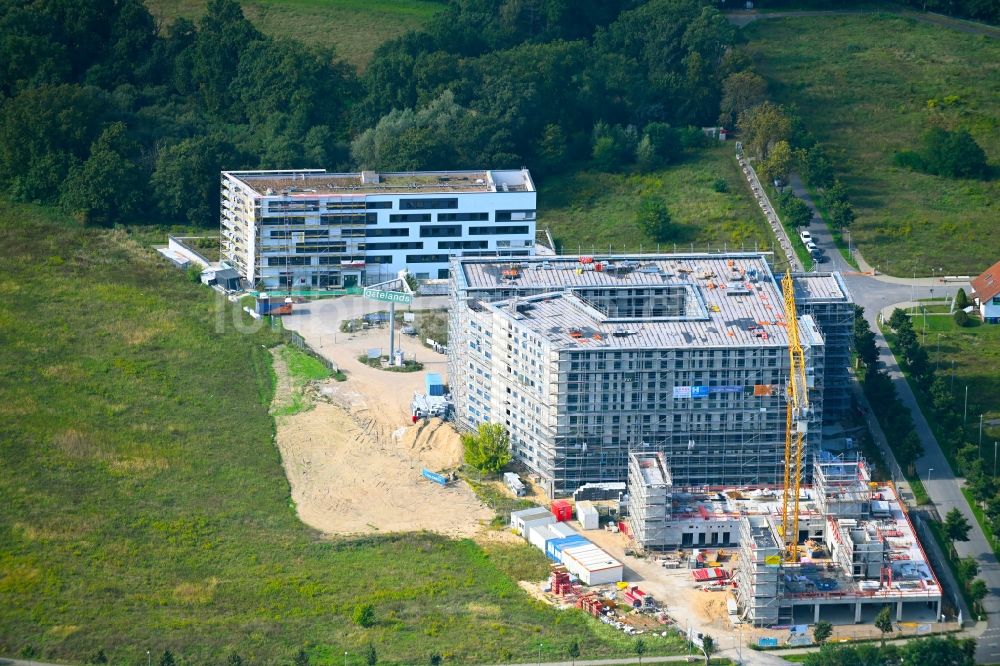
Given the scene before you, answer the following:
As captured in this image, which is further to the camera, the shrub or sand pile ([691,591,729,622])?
sand pile ([691,591,729,622])

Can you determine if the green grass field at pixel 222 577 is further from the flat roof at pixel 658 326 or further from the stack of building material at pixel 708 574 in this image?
the flat roof at pixel 658 326

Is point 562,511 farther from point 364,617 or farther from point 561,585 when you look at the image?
point 364,617

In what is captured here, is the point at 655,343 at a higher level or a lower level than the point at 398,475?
higher

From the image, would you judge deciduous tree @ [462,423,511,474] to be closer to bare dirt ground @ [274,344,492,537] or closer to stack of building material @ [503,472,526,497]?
stack of building material @ [503,472,526,497]

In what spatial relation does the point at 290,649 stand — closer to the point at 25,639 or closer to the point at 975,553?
the point at 25,639

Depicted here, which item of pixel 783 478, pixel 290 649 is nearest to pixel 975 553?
pixel 783 478

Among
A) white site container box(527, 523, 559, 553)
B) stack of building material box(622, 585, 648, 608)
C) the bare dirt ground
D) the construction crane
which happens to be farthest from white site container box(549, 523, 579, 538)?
the construction crane

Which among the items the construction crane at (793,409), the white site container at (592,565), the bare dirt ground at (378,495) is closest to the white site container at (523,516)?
the bare dirt ground at (378,495)
